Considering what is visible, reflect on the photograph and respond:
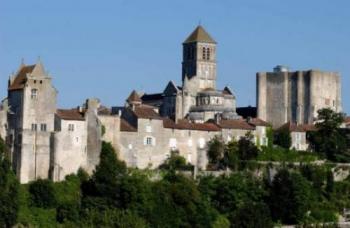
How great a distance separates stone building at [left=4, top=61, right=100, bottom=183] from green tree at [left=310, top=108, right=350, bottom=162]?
73.2 feet

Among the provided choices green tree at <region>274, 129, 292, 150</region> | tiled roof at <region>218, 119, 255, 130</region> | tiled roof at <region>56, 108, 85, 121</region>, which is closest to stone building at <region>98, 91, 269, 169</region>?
tiled roof at <region>218, 119, 255, 130</region>

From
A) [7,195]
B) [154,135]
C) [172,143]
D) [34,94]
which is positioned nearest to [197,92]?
[172,143]

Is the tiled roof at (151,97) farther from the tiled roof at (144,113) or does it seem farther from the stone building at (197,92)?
the tiled roof at (144,113)

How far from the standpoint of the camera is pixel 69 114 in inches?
3078

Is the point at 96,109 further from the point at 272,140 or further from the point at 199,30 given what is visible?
the point at 199,30

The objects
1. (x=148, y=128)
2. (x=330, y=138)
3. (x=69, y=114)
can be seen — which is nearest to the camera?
(x=69, y=114)

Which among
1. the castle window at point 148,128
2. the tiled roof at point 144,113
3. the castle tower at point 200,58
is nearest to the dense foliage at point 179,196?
the castle window at point 148,128

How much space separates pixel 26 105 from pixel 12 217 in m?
7.91

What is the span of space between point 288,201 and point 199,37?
27.4m

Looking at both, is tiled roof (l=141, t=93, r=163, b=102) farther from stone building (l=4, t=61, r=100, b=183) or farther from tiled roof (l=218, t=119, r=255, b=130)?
stone building (l=4, t=61, r=100, b=183)

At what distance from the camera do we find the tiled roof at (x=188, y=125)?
86.6 meters

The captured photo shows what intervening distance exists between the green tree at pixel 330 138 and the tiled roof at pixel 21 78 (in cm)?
2584

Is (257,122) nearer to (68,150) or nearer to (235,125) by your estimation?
(235,125)

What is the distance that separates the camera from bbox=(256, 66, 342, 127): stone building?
10144 centimetres
